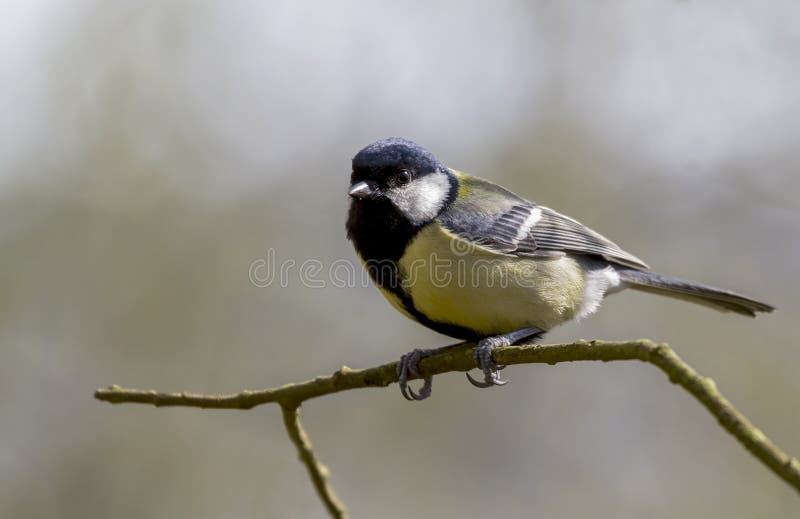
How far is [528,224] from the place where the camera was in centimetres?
407

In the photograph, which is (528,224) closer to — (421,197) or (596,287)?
(596,287)

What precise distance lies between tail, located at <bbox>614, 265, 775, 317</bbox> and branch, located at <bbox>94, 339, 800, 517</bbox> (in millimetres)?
1292

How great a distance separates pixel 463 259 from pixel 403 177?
0.52 metres

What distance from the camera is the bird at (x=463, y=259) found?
3.48 meters

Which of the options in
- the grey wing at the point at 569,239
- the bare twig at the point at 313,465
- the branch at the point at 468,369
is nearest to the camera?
the branch at the point at 468,369

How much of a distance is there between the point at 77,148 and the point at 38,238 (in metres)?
0.97

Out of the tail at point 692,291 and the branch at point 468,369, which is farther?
the tail at point 692,291

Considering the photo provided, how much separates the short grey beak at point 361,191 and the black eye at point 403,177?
152mm

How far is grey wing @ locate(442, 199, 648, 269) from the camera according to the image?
374 cm

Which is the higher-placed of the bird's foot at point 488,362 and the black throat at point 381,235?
the black throat at point 381,235

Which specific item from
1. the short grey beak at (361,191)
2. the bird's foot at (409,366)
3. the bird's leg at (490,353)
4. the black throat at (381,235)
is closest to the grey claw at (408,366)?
the bird's foot at (409,366)

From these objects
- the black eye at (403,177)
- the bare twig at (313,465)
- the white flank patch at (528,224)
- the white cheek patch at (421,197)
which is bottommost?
the bare twig at (313,465)

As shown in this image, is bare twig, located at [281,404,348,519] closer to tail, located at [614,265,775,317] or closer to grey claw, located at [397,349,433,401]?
grey claw, located at [397,349,433,401]

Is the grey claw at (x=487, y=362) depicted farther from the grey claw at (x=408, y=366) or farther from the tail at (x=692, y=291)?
the tail at (x=692, y=291)
